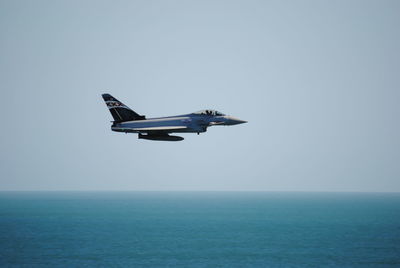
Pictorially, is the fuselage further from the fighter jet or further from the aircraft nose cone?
the aircraft nose cone

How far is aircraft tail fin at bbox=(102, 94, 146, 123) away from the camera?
4603 centimetres

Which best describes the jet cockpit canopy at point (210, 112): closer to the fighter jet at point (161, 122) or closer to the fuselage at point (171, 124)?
the fighter jet at point (161, 122)

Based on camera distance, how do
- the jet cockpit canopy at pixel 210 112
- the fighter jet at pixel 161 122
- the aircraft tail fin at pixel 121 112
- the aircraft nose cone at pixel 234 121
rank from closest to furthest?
1. the fighter jet at pixel 161 122
2. the aircraft tail fin at pixel 121 112
3. the aircraft nose cone at pixel 234 121
4. the jet cockpit canopy at pixel 210 112

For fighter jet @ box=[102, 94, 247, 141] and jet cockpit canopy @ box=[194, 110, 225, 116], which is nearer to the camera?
fighter jet @ box=[102, 94, 247, 141]

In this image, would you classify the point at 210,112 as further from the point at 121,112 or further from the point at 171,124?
the point at 121,112

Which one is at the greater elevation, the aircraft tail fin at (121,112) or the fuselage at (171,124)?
the aircraft tail fin at (121,112)

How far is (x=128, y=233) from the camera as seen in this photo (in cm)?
19900

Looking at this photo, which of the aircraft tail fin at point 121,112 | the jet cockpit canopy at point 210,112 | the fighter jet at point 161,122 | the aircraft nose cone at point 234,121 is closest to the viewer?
the fighter jet at point 161,122

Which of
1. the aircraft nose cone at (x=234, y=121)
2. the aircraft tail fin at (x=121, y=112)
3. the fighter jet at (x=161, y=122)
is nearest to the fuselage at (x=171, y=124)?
the fighter jet at (x=161, y=122)

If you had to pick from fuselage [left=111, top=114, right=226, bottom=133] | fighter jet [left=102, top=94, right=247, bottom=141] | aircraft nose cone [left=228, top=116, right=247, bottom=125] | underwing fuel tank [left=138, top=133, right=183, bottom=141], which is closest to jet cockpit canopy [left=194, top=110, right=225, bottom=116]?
fighter jet [left=102, top=94, right=247, bottom=141]

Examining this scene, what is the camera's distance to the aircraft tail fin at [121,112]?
46031mm

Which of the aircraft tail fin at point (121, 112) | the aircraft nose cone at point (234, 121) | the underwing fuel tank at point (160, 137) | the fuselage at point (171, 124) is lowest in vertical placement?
the underwing fuel tank at point (160, 137)

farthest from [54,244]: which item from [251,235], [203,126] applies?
[203,126]

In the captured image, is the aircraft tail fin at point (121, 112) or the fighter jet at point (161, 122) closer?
the fighter jet at point (161, 122)
